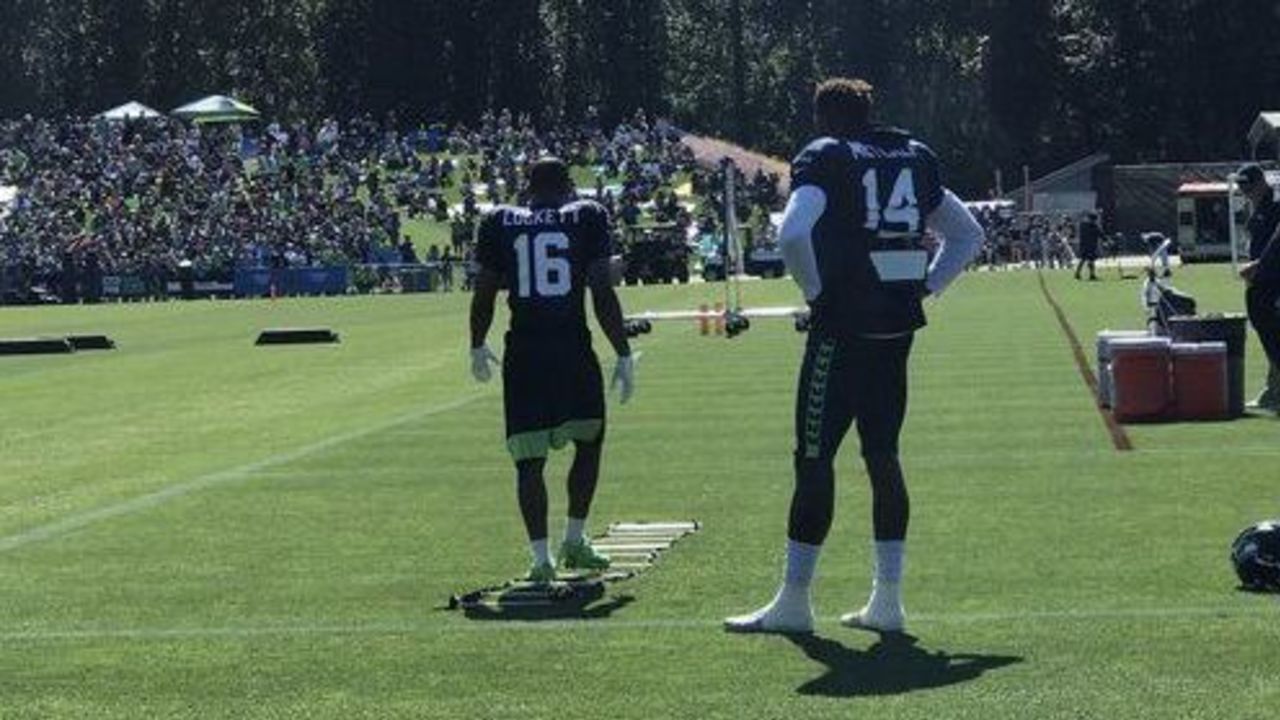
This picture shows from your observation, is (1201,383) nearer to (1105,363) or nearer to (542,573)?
(1105,363)

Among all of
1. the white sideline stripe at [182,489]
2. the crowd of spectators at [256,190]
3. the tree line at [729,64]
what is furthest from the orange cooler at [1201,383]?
the tree line at [729,64]

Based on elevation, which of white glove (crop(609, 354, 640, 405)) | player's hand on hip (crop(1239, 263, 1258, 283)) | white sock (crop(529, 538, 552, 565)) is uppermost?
player's hand on hip (crop(1239, 263, 1258, 283))

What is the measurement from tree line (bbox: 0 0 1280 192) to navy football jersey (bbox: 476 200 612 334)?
→ 88.3 meters

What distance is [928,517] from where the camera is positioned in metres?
15.1

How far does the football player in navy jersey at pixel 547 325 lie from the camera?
12.8 meters

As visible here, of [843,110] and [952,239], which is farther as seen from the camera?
[952,239]

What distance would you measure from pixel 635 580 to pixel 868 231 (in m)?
2.61

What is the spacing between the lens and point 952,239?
37.4 ft

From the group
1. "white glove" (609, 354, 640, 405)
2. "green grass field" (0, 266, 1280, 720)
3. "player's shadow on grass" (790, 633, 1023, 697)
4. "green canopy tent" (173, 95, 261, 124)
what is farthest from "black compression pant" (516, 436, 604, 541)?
"green canopy tent" (173, 95, 261, 124)

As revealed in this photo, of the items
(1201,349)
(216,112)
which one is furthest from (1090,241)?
(1201,349)

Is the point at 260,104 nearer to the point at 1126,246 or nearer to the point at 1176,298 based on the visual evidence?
the point at 1126,246

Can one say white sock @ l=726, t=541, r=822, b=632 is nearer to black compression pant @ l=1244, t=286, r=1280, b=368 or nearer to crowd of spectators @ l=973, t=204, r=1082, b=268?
black compression pant @ l=1244, t=286, r=1280, b=368

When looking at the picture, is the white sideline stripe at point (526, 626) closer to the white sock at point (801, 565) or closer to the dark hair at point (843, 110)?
the white sock at point (801, 565)

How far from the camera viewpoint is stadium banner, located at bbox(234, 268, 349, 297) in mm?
75875
